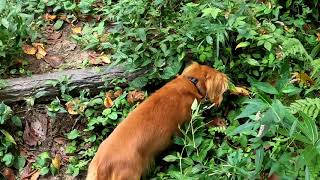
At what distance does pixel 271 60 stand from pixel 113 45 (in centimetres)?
165

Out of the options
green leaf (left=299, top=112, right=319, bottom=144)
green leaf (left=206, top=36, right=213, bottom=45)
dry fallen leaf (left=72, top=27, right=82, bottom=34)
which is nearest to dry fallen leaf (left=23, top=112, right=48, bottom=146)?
dry fallen leaf (left=72, top=27, right=82, bottom=34)

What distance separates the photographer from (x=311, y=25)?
19.3ft

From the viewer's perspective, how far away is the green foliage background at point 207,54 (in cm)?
448

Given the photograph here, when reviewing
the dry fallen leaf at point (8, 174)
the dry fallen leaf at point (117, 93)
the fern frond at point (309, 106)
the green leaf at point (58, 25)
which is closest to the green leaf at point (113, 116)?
the dry fallen leaf at point (117, 93)

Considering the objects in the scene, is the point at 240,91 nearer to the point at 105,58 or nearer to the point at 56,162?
the point at 105,58

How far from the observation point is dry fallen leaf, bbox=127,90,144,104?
5.09 meters

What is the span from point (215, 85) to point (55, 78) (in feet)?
5.26

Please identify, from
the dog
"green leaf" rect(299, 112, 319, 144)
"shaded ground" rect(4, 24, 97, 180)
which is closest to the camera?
"green leaf" rect(299, 112, 319, 144)

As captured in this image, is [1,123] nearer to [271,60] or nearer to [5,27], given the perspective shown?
[5,27]

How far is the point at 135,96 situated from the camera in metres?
5.11

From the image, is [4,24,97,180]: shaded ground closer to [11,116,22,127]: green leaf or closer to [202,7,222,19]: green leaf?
[11,116,22,127]: green leaf

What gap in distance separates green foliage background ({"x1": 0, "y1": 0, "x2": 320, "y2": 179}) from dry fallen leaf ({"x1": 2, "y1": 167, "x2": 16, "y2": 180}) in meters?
0.54

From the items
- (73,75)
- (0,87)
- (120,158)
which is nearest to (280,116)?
(120,158)

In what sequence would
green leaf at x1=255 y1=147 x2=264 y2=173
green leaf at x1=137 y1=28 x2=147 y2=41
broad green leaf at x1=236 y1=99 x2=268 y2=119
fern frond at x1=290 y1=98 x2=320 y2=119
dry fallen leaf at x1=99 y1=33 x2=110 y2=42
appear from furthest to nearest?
dry fallen leaf at x1=99 y1=33 x2=110 y2=42 < green leaf at x1=137 y1=28 x2=147 y2=41 < fern frond at x1=290 y1=98 x2=320 y2=119 < green leaf at x1=255 y1=147 x2=264 y2=173 < broad green leaf at x1=236 y1=99 x2=268 y2=119
